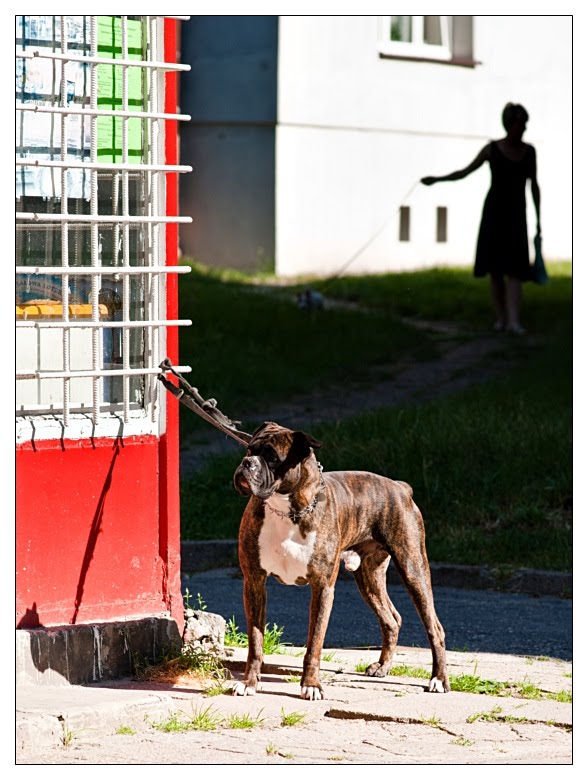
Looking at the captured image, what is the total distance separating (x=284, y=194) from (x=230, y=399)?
6.45 metres

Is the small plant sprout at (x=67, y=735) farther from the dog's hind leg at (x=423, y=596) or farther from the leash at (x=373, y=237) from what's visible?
the leash at (x=373, y=237)

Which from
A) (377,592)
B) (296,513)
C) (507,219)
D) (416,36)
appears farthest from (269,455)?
(416,36)

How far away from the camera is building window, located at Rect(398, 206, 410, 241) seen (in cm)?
2103

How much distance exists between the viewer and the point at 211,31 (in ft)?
63.2

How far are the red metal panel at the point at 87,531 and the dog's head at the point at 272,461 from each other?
777 mm

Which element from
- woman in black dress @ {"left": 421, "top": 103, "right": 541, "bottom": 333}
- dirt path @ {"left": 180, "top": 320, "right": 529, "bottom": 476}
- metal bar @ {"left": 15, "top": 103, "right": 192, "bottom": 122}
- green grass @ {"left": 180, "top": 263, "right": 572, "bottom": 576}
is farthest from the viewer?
woman in black dress @ {"left": 421, "top": 103, "right": 541, "bottom": 333}

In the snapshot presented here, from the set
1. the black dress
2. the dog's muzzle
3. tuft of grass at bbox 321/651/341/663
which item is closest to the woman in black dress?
the black dress

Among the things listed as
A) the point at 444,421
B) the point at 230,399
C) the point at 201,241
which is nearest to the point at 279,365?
the point at 230,399

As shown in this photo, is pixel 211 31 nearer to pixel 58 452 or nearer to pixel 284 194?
pixel 284 194

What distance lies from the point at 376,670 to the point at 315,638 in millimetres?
678

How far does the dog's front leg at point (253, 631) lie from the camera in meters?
5.60

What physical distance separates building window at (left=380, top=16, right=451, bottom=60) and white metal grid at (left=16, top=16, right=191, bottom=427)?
1451cm

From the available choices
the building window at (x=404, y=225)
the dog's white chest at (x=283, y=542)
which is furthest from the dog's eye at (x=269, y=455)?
the building window at (x=404, y=225)

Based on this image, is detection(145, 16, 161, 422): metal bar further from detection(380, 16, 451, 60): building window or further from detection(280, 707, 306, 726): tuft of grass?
detection(380, 16, 451, 60): building window
